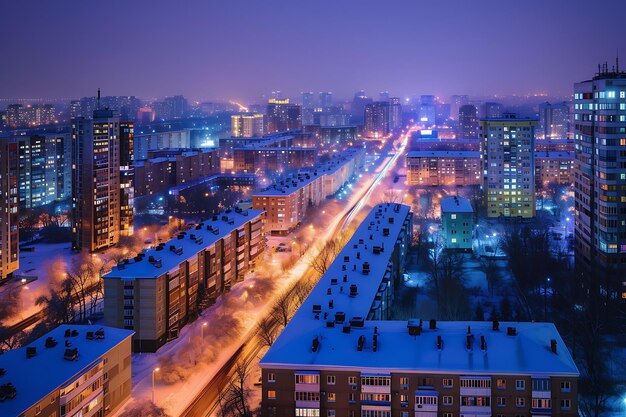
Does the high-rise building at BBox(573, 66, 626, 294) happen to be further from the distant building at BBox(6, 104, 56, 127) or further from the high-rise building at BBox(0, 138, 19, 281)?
the distant building at BBox(6, 104, 56, 127)

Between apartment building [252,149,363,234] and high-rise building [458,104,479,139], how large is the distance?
2337 centimetres

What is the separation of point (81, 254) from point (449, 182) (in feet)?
53.9

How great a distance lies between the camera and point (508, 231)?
17016 mm

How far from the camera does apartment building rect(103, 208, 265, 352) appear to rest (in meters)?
9.79

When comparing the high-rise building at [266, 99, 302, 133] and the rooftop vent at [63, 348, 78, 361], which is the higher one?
the high-rise building at [266, 99, 302, 133]

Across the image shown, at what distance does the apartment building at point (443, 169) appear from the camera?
90.2 ft

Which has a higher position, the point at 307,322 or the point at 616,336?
the point at 307,322

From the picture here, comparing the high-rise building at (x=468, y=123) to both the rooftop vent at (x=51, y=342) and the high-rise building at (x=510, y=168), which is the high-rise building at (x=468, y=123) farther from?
the rooftop vent at (x=51, y=342)

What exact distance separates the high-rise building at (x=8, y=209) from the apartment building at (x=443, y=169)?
16.7 metres

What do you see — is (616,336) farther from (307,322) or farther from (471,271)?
(307,322)

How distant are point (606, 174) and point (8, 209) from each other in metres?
12.0

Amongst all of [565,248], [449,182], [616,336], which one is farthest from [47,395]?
[449,182]

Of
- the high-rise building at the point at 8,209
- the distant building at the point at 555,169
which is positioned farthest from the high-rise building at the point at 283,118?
the high-rise building at the point at 8,209

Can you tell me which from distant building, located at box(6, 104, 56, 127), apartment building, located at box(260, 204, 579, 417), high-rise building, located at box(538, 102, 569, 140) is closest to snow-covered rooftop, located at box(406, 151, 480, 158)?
high-rise building, located at box(538, 102, 569, 140)
